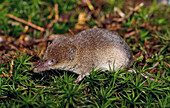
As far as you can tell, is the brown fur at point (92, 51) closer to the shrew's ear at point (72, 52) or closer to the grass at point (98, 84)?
the shrew's ear at point (72, 52)

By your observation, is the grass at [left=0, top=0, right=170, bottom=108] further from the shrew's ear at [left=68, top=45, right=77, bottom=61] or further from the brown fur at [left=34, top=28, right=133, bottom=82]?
the shrew's ear at [left=68, top=45, right=77, bottom=61]

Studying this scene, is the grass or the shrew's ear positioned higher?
the shrew's ear

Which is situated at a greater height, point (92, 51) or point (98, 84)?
point (92, 51)

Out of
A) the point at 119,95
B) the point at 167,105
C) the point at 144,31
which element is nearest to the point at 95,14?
the point at 144,31

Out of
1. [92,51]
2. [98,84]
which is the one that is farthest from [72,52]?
[98,84]

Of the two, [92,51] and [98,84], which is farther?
[92,51]

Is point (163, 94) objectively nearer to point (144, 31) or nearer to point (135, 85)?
point (135, 85)

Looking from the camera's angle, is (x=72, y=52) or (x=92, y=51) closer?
(x=72, y=52)

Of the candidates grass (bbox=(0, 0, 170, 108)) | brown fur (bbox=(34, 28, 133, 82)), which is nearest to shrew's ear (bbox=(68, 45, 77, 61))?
brown fur (bbox=(34, 28, 133, 82))

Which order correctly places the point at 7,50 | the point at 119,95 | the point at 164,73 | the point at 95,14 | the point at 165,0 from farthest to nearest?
the point at 165,0 < the point at 95,14 < the point at 7,50 < the point at 164,73 < the point at 119,95

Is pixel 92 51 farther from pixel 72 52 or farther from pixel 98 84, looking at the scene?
pixel 98 84

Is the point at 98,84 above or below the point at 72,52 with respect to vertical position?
below
